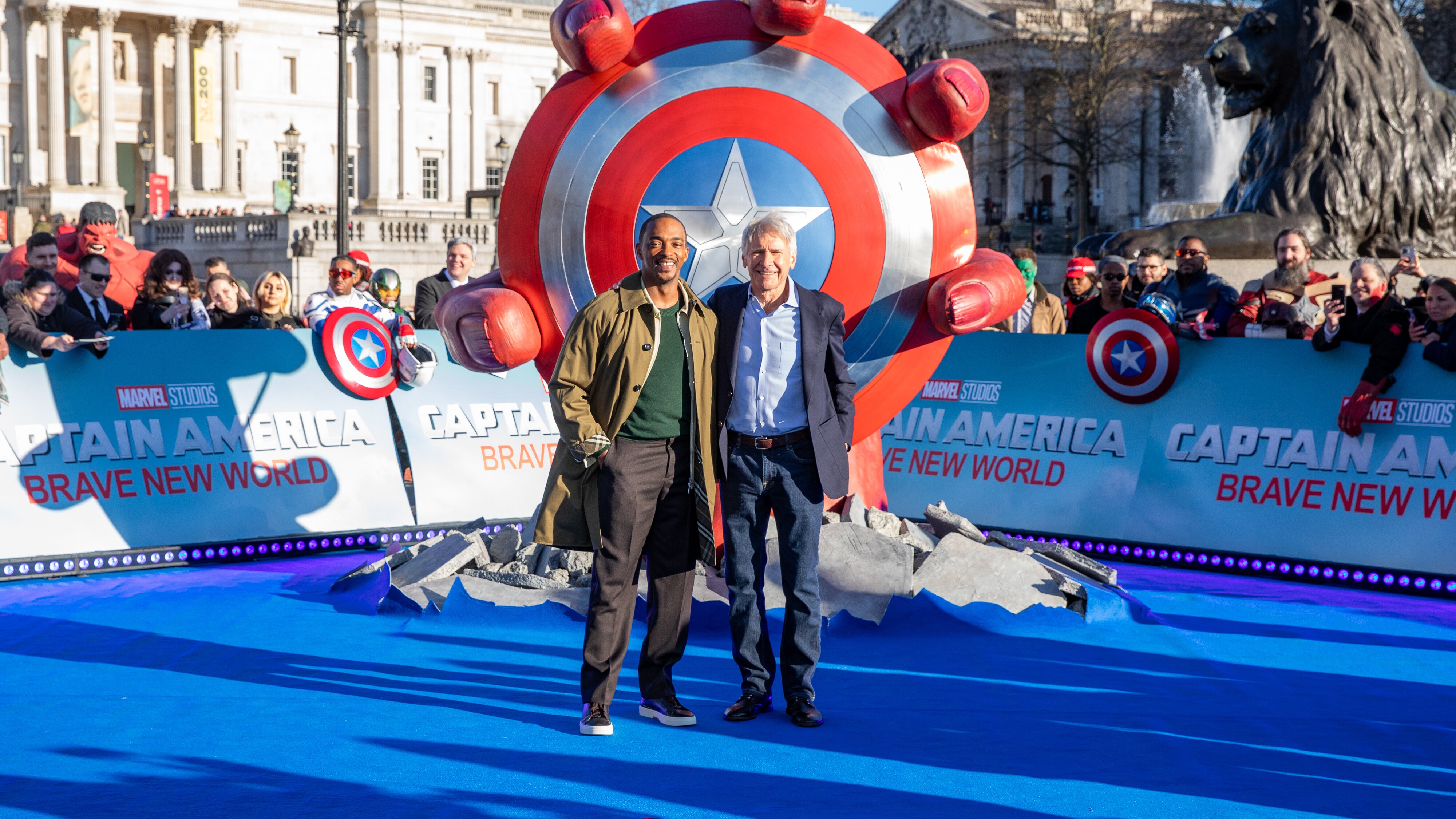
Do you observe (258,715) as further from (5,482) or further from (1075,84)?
(1075,84)

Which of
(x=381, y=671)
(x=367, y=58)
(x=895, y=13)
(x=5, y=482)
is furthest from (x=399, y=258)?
(x=895, y=13)

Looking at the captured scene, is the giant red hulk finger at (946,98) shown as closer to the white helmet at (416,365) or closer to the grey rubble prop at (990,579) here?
the grey rubble prop at (990,579)

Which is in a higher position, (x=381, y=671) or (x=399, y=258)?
(x=399, y=258)

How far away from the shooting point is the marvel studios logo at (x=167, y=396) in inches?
335

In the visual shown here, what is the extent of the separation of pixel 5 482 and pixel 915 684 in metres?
5.33

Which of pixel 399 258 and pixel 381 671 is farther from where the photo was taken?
pixel 399 258

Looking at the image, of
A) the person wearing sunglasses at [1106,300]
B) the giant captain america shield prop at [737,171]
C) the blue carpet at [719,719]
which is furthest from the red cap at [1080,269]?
the giant captain america shield prop at [737,171]

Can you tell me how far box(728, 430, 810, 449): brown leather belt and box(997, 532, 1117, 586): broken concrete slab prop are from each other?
2771 mm

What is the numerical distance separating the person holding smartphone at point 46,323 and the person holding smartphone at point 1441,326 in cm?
759

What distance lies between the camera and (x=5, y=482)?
795cm

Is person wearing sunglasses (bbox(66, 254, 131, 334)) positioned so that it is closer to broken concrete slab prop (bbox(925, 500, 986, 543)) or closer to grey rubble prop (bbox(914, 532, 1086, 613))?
broken concrete slab prop (bbox(925, 500, 986, 543))

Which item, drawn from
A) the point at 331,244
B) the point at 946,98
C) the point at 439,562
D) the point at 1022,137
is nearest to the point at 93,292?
the point at 439,562

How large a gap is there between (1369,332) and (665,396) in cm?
497

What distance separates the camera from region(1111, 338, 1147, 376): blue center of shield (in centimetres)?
905
